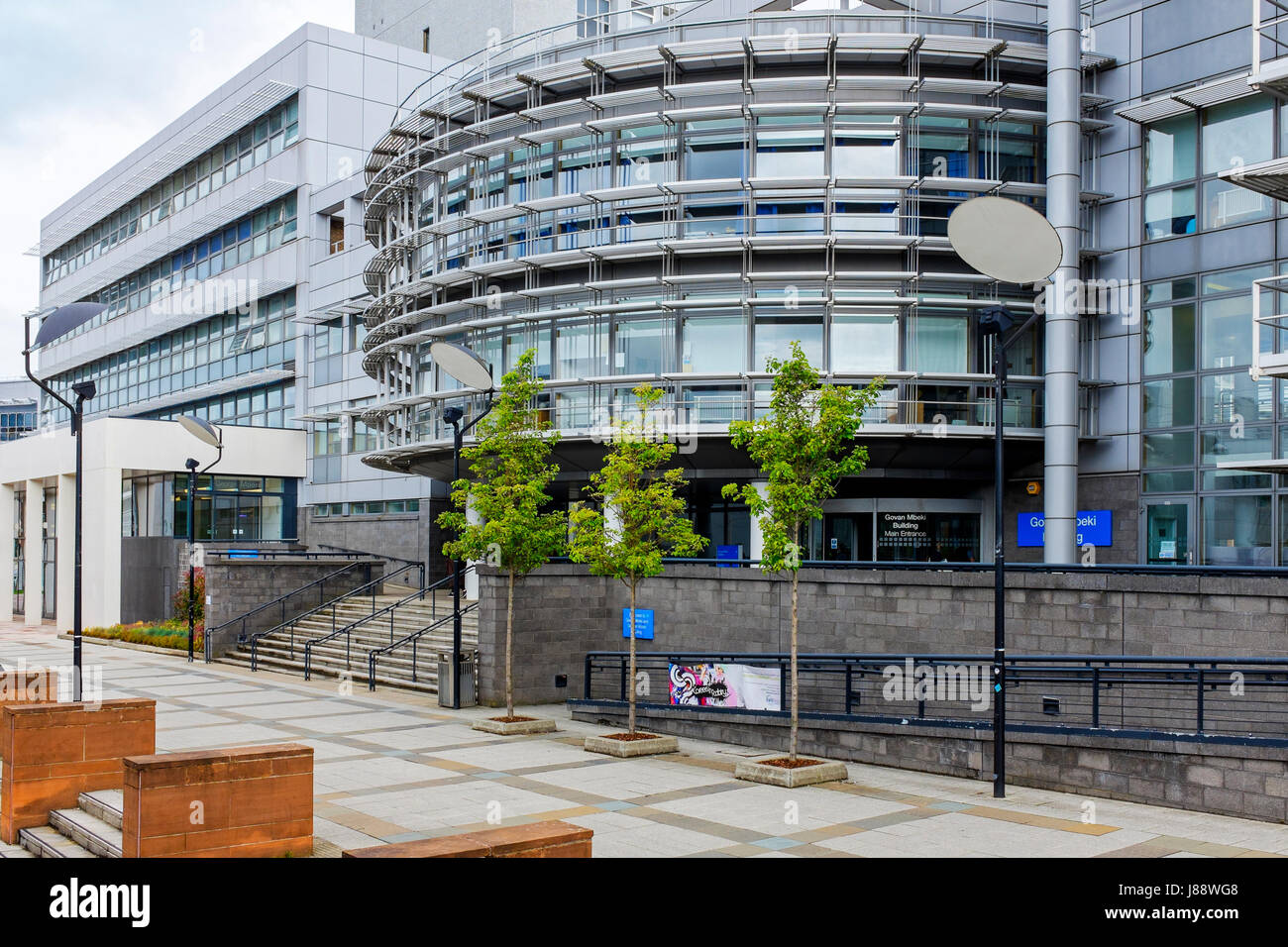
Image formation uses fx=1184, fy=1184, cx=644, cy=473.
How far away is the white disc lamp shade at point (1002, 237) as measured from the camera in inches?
633

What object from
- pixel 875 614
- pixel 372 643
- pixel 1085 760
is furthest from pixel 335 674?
pixel 1085 760

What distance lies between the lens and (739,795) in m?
15.2

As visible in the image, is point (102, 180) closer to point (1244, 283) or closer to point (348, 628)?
point (348, 628)

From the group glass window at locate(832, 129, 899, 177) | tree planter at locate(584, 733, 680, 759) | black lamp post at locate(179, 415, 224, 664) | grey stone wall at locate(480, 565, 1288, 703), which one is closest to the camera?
grey stone wall at locate(480, 565, 1288, 703)

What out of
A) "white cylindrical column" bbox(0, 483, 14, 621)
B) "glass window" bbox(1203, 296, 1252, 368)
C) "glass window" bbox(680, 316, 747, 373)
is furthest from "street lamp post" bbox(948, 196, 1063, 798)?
"white cylindrical column" bbox(0, 483, 14, 621)

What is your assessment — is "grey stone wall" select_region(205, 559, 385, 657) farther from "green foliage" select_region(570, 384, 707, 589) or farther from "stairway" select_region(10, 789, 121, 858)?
"stairway" select_region(10, 789, 121, 858)

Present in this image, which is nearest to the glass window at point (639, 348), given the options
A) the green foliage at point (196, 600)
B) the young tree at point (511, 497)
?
the young tree at point (511, 497)

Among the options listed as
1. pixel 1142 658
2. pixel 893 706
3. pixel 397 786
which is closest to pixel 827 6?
pixel 893 706

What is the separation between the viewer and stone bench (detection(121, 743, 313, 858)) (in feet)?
32.3

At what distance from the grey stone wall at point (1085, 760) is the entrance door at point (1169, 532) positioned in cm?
1472

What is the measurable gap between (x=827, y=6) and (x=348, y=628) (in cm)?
2168

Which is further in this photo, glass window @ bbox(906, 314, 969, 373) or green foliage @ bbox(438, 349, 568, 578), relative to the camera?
glass window @ bbox(906, 314, 969, 373)

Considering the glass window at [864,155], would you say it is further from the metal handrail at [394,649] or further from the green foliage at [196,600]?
the green foliage at [196,600]

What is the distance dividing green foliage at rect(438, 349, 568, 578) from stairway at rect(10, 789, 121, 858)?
9.64 meters
